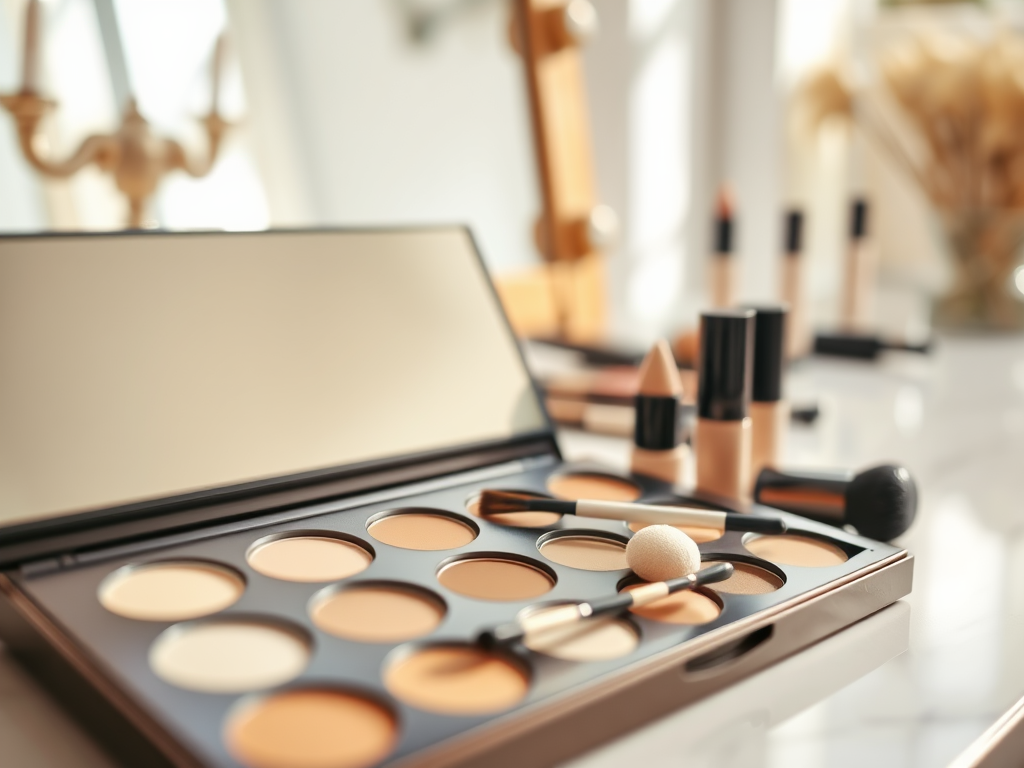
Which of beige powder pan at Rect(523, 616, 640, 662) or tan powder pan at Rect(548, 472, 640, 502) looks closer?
beige powder pan at Rect(523, 616, 640, 662)

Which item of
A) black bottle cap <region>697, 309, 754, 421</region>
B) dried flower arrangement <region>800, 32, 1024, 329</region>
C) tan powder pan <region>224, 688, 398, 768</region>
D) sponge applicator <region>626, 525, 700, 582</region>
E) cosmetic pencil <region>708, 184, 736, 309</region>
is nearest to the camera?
tan powder pan <region>224, 688, 398, 768</region>

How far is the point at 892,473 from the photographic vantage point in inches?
19.7

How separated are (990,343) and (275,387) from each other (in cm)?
100

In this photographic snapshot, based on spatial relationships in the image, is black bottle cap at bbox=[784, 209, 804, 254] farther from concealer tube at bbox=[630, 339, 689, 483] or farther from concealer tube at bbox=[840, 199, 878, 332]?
concealer tube at bbox=[630, 339, 689, 483]

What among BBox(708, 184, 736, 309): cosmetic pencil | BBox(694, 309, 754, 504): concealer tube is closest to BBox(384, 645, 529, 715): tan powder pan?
BBox(694, 309, 754, 504): concealer tube

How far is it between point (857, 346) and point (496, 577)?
777mm

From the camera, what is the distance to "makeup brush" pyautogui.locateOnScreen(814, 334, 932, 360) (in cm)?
103

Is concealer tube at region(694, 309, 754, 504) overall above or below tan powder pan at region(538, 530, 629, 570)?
above

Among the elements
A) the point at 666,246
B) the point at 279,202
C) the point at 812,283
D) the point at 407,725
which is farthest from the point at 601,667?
the point at 812,283

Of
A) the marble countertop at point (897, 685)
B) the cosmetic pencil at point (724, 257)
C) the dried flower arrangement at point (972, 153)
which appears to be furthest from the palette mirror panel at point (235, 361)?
the dried flower arrangement at point (972, 153)

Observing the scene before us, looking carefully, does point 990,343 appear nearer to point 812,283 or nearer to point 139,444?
point 812,283

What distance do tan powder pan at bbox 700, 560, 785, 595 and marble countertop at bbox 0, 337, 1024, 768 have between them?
1.3 inches

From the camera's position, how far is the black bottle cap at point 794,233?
1027mm

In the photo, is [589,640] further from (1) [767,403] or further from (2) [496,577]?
(1) [767,403]
